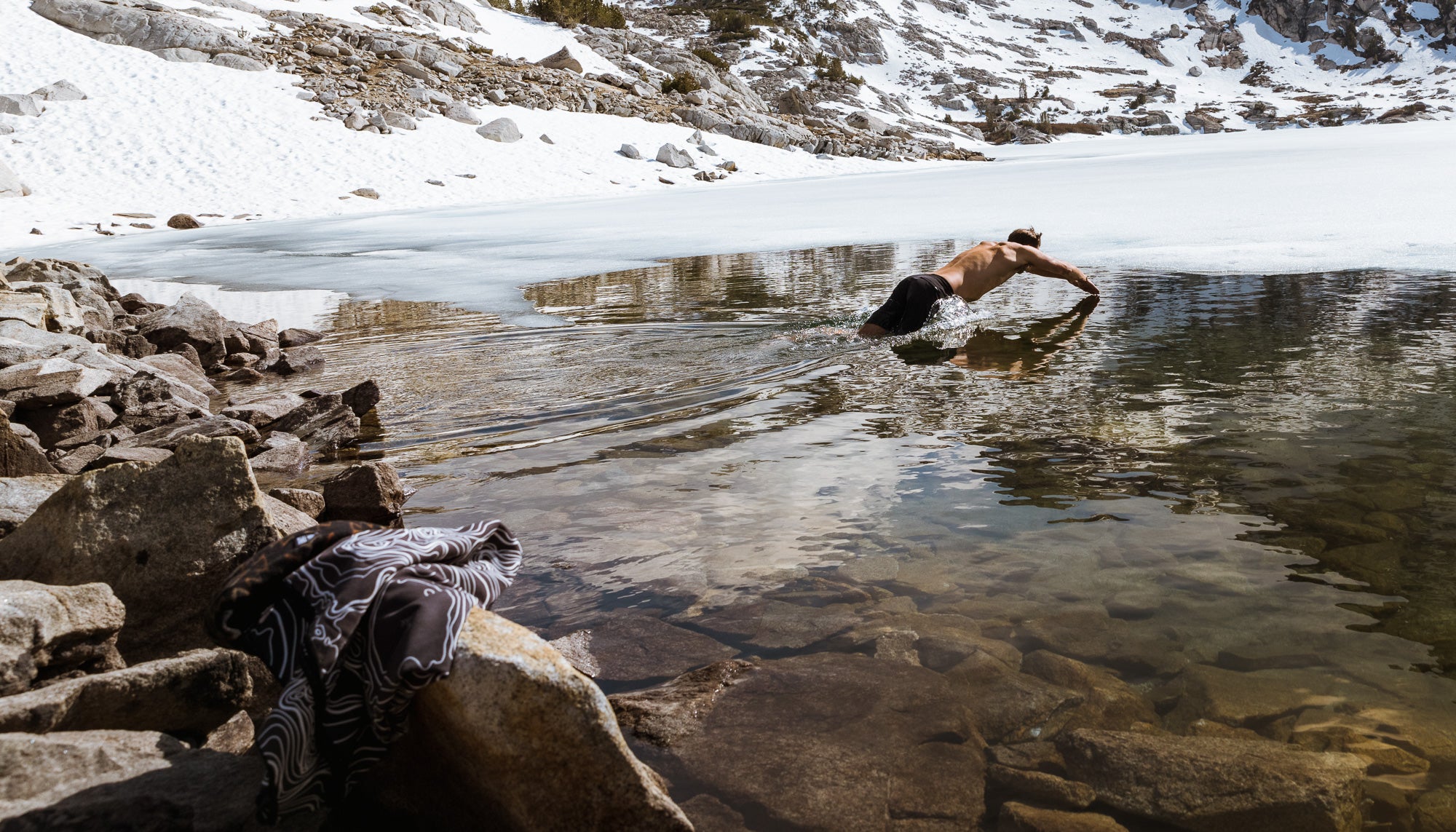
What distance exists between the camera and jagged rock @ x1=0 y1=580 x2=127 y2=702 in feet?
6.88

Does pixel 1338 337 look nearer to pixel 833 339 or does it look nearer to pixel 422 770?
pixel 833 339

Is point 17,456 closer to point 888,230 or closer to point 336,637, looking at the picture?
point 336,637

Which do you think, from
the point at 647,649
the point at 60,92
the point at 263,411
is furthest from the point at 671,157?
the point at 647,649

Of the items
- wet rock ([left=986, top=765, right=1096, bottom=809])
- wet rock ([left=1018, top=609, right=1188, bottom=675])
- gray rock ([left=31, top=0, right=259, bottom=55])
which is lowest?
wet rock ([left=986, top=765, right=1096, bottom=809])

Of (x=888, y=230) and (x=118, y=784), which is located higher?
(x=888, y=230)

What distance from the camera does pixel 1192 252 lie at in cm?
995

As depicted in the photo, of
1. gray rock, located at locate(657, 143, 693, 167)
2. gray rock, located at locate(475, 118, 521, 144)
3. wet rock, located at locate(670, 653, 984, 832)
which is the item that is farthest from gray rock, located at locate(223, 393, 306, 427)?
gray rock, located at locate(657, 143, 693, 167)

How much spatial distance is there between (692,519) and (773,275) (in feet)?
25.3

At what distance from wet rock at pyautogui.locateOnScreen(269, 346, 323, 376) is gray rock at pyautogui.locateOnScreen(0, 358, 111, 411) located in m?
1.95

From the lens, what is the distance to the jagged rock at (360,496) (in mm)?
3516

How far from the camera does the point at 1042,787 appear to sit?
1.97 metres

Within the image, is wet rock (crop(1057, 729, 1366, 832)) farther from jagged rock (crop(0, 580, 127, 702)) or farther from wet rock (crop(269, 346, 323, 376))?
wet rock (crop(269, 346, 323, 376))

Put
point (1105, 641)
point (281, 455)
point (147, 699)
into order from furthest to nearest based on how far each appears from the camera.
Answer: point (281, 455) < point (1105, 641) < point (147, 699)

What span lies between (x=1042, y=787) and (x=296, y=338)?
761cm
